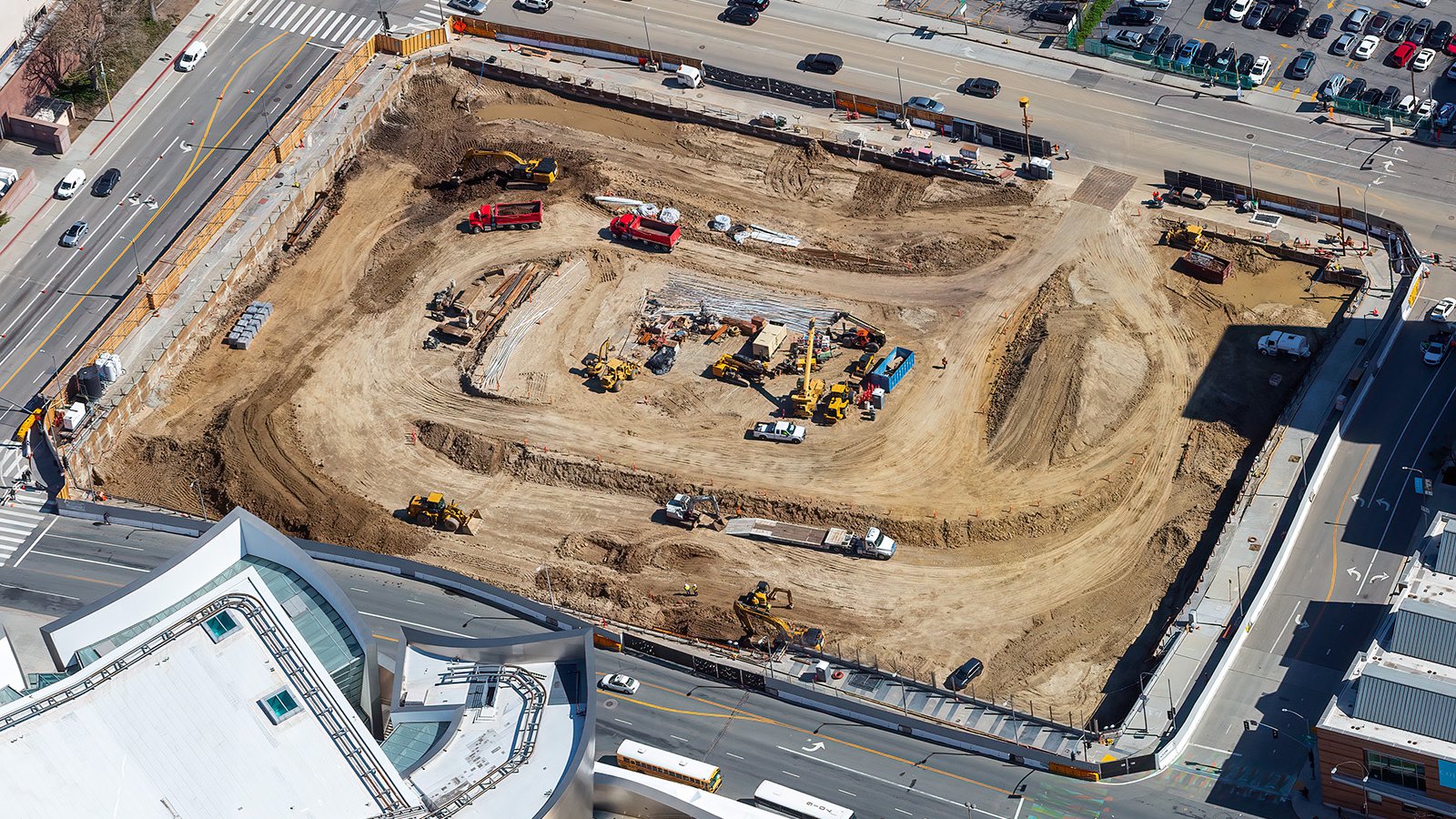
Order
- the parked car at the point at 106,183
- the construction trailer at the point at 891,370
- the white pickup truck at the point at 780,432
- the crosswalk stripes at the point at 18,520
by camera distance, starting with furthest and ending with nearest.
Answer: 1. the parked car at the point at 106,183
2. the construction trailer at the point at 891,370
3. the white pickup truck at the point at 780,432
4. the crosswalk stripes at the point at 18,520

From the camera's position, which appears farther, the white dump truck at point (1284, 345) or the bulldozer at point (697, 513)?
the white dump truck at point (1284, 345)

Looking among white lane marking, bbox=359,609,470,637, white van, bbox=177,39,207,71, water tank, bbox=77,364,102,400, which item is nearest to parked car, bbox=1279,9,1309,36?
white lane marking, bbox=359,609,470,637

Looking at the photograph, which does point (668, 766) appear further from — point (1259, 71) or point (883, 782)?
point (1259, 71)

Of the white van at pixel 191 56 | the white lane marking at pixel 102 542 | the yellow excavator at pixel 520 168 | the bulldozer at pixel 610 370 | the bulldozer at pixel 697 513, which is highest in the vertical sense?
the yellow excavator at pixel 520 168

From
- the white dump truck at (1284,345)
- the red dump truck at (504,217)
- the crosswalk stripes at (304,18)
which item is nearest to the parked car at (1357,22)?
the white dump truck at (1284,345)

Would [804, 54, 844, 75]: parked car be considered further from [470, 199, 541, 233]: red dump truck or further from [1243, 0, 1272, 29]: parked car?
[1243, 0, 1272, 29]: parked car

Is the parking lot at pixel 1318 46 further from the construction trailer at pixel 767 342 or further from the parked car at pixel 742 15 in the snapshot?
the construction trailer at pixel 767 342
